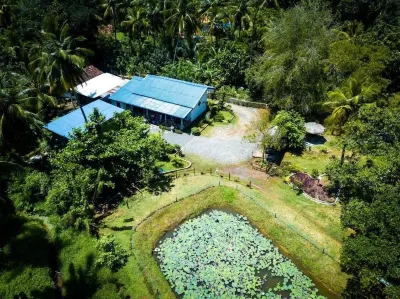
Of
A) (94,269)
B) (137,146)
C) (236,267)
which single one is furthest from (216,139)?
(94,269)

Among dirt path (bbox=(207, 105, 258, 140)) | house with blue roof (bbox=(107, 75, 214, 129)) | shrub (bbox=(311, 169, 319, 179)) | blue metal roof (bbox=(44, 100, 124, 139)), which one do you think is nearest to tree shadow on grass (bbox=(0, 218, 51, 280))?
blue metal roof (bbox=(44, 100, 124, 139))

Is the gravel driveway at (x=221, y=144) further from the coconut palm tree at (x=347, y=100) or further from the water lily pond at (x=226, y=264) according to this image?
the coconut palm tree at (x=347, y=100)

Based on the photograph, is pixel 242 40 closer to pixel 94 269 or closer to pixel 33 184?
pixel 33 184

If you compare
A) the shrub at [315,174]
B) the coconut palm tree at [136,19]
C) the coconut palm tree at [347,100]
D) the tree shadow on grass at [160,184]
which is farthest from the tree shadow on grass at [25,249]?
the coconut palm tree at [136,19]

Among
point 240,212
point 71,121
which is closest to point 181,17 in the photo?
point 71,121

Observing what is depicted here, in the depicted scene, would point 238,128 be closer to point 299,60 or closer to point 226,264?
point 299,60

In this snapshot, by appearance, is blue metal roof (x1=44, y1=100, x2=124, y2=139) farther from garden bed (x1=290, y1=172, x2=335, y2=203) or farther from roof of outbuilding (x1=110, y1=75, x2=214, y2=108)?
Result: garden bed (x1=290, y1=172, x2=335, y2=203)
